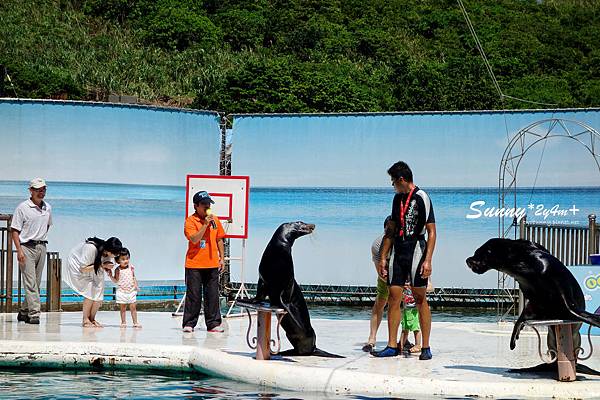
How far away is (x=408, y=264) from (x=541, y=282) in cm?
128

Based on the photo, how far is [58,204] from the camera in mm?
17672

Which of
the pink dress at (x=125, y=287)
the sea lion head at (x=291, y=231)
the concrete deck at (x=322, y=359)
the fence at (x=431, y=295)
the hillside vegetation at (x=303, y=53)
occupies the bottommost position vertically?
the concrete deck at (x=322, y=359)

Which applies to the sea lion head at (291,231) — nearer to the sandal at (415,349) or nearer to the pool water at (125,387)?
the pool water at (125,387)

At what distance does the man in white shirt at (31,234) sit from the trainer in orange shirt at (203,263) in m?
1.76

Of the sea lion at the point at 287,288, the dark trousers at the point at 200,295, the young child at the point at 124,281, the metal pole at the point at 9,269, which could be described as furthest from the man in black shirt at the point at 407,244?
the metal pole at the point at 9,269

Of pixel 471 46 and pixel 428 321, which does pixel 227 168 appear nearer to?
pixel 428 321

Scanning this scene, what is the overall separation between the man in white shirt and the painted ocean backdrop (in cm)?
440

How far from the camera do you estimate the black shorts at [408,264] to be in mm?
9805

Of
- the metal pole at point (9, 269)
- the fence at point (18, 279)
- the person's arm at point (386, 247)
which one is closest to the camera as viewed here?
the person's arm at point (386, 247)

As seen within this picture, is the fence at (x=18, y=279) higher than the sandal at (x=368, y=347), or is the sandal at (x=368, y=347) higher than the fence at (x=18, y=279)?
the fence at (x=18, y=279)

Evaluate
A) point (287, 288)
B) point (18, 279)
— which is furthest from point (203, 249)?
point (18, 279)

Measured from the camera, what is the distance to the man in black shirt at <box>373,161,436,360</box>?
9.83 meters

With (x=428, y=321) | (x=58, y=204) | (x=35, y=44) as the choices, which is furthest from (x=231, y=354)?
(x=35, y=44)

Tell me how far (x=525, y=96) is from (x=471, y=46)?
37.0 feet
